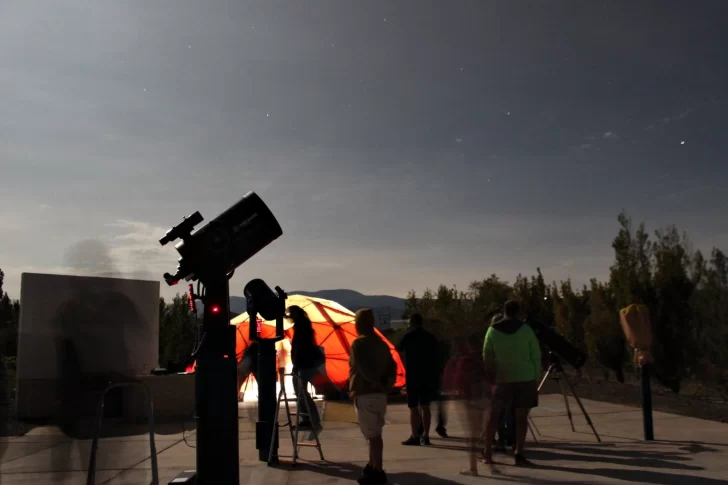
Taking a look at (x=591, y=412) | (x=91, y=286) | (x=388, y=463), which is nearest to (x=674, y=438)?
(x=591, y=412)

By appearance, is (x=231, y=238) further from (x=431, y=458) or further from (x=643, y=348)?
(x=643, y=348)

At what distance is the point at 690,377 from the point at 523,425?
37.8 ft

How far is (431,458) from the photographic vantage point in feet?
24.3

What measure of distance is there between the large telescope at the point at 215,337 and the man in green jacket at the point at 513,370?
2877 mm

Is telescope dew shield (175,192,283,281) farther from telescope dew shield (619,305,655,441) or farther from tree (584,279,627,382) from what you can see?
tree (584,279,627,382)

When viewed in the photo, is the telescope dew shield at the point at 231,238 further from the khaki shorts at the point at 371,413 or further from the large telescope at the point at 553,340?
the large telescope at the point at 553,340

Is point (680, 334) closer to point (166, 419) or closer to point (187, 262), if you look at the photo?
point (166, 419)

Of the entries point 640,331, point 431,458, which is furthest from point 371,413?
point 640,331

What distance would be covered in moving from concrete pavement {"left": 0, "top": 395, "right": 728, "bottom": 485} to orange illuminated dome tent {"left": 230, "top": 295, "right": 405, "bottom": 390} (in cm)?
486

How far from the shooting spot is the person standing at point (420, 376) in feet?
27.9

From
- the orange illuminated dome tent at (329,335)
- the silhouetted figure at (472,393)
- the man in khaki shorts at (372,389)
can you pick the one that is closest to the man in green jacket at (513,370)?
the silhouetted figure at (472,393)

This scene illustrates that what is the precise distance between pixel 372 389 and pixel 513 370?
5.55 ft

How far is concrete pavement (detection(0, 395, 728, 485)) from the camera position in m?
6.02

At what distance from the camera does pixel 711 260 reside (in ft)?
55.3
